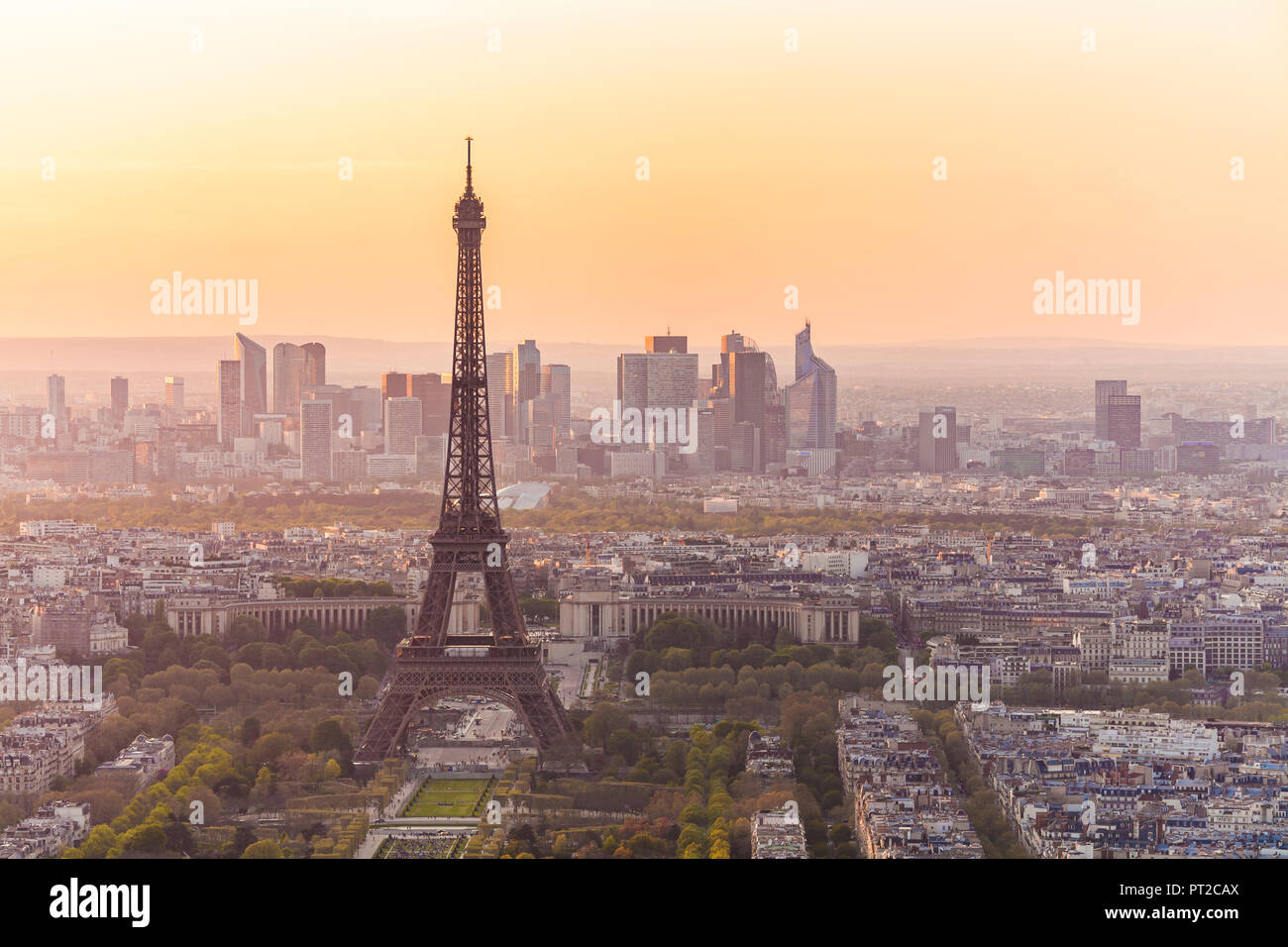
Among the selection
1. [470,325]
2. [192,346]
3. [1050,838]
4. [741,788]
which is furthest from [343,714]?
[192,346]

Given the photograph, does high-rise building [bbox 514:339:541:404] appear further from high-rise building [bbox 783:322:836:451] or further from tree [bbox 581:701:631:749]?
tree [bbox 581:701:631:749]

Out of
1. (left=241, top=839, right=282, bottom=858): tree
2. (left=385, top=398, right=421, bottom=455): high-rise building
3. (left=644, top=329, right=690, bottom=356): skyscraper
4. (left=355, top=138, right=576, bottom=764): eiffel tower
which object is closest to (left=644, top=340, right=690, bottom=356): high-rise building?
(left=644, top=329, right=690, bottom=356): skyscraper

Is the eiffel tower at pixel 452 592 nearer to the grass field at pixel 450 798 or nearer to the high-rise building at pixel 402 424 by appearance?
the grass field at pixel 450 798

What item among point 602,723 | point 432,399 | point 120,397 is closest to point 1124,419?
point 432,399

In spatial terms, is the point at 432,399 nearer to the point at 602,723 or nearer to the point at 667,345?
the point at 667,345
